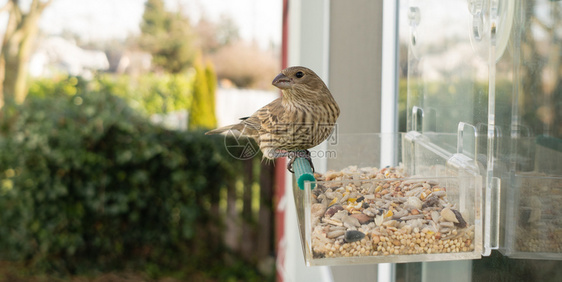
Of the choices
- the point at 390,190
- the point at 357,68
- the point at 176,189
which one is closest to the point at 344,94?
the point at 357,68

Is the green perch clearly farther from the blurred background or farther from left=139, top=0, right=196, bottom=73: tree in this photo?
left=139, top=0, right=196, bottom=73: tree

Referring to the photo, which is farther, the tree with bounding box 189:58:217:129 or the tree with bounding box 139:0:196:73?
the tree with bounding box 139:0:196:73

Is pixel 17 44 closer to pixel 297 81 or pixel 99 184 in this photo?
pixel 99 184

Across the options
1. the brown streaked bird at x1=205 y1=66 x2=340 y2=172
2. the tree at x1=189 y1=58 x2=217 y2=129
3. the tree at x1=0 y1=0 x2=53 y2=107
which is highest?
the tree at x1=0 y1=0 x2=53 y2=107

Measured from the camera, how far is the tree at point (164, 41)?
49.1 feet

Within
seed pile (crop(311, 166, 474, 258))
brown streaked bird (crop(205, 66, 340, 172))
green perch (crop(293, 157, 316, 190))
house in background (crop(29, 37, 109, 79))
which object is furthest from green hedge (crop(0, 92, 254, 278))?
house in background (crop(29, 37, 109, 79))

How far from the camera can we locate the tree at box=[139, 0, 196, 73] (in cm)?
1497

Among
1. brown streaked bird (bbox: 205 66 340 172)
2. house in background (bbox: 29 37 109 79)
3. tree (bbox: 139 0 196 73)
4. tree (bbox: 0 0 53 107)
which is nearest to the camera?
brown streaked bird (bbox: 205 66 340 172)

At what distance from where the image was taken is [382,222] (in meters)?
1.17

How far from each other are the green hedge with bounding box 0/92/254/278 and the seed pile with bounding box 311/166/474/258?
3965 millimetres

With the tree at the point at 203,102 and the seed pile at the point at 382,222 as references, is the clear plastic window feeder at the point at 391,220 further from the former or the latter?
the tree at the point at 203,102

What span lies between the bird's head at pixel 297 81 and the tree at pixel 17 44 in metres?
8.20

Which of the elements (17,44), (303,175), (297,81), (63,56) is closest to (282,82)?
(297,81)

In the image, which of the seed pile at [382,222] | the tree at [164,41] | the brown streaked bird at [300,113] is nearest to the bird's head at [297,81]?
the brown streaked bird at [300,113]
